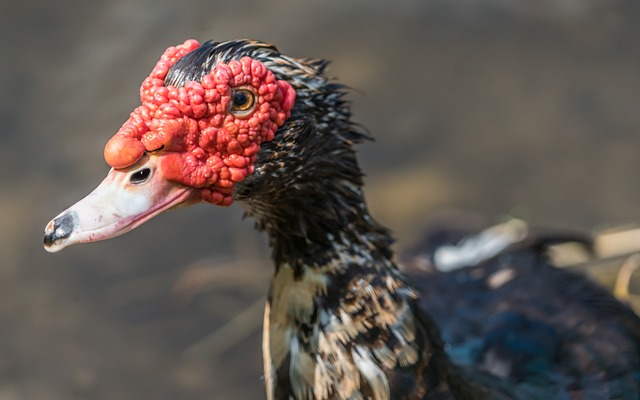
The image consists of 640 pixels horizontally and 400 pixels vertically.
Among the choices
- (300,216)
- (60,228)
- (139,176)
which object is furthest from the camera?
(300,216)

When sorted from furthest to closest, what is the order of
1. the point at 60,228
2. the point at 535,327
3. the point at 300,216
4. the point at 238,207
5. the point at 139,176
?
the point at 238,207 → the point at 535,327 → the point at 300,216 → the point at 139,176 → the point at 60,228

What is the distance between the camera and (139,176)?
2.39 meters

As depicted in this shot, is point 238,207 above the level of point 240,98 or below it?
below

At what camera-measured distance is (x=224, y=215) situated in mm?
5480

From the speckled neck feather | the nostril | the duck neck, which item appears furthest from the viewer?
the duck neck

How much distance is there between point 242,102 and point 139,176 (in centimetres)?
33

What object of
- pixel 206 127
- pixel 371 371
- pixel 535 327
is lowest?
pixel 535 327

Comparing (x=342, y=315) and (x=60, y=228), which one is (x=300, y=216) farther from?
(x=60, y=228)

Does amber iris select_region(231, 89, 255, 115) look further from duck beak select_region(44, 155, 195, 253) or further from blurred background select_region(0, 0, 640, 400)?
blurred background select_region(0, 0, 640, 400)

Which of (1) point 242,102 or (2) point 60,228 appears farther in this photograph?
(1) point 242,102

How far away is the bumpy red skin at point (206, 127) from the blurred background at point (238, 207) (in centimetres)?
236

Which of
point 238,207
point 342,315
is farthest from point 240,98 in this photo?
point 238,207

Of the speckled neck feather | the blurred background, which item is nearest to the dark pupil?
the speckled neck feather

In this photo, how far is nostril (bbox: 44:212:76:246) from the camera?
2.28 m
